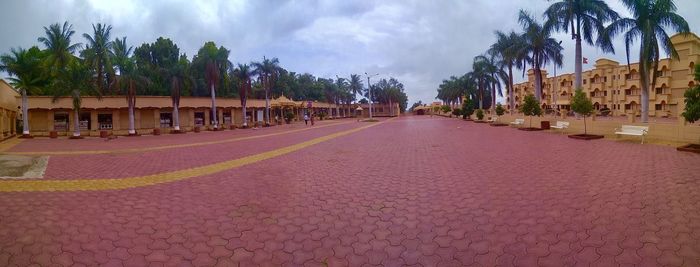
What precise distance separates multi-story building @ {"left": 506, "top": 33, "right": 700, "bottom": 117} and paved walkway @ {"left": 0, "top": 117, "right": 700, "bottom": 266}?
111 ft

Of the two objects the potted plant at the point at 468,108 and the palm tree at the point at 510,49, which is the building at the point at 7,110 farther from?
the potted plant at the point at 468,108

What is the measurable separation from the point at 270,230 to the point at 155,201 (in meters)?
2.76

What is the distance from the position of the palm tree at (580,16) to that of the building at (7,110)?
1393 inches

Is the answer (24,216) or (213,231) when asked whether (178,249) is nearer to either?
(213,231)

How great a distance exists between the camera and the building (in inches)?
903

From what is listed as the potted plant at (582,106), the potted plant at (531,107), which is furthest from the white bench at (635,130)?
the potted plant at (531,107)

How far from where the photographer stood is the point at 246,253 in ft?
13.4

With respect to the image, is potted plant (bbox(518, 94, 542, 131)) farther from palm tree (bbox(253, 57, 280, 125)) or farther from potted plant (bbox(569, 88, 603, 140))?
palm tree (bbox(253, 57, 280, 125))

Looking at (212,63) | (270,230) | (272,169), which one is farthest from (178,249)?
(212,63)

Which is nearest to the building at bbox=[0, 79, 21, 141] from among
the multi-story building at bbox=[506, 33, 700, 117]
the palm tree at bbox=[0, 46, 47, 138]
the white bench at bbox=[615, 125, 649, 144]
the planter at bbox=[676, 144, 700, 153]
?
the palm tree at bbox=[0, 46, 47, 138]

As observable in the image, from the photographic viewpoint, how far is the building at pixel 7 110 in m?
22.9

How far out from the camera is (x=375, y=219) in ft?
17.0

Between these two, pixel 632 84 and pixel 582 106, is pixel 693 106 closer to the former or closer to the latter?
pixel 582 106

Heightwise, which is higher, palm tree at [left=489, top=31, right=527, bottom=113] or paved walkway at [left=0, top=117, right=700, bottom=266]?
palm tree at [left=489, top=31, right=527, bottom=113]
